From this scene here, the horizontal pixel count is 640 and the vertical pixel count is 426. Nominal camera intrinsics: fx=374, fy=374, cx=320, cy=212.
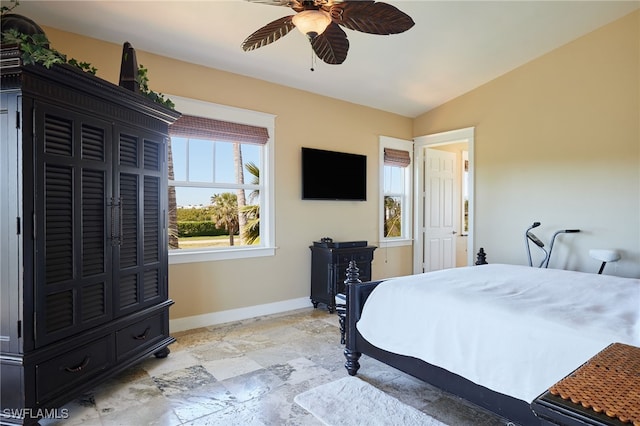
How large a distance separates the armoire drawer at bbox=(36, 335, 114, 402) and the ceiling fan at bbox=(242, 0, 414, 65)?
2.24 metres

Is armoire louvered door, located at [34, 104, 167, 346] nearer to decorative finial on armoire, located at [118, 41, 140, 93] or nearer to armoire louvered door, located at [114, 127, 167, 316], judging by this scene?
armoire louvered door, located at [114, 127, 167, 316]

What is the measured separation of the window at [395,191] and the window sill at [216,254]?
6.68 ft

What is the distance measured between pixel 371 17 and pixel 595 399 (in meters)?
2.03

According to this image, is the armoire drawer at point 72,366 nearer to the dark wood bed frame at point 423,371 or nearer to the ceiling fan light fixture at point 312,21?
the dark wood bed frame at point 423,371

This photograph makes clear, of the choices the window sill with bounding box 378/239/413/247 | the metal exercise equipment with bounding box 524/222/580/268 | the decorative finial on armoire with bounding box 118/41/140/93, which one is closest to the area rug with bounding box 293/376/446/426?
the decorative finial on armoire with bounding box 118/41/140/93

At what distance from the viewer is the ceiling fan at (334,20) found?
2039 millimetres

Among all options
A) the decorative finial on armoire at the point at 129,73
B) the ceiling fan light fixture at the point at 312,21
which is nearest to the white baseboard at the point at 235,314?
the decorative finial on armoire at the point at 129,73

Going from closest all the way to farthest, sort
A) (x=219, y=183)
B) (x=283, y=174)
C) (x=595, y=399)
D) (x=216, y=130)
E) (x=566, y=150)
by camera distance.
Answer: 1. (x=595, y=399)
2. (x=216, y=130)
3. (x=219, y=183)
4. (x=566, y=150)
5. (x=283, y=174)

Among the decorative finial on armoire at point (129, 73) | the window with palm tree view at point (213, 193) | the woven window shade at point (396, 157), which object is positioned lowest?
the window with palm tree view at point (213, 193)

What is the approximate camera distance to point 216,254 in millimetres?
4047

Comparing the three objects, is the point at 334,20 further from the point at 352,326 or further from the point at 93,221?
the point at 352,326

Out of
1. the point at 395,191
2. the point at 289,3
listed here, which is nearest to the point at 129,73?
the point at 289,3

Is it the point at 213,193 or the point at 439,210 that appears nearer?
the point at 213,193

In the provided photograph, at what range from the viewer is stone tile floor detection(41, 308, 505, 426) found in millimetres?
2225
